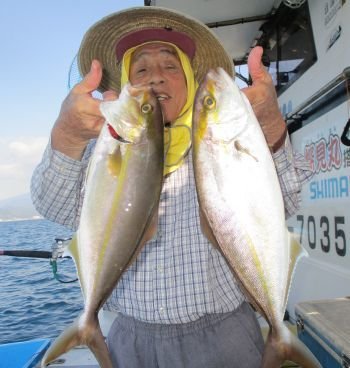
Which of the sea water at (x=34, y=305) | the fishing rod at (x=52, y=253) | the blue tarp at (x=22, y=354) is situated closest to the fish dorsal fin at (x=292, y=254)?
the blue tarp at (x=22, y=354)

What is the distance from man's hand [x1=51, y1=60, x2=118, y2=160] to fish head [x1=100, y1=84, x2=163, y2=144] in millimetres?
95

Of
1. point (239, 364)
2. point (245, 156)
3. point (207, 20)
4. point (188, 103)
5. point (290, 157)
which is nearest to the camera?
point (245, 156)

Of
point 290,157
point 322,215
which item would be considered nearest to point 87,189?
point 290,157

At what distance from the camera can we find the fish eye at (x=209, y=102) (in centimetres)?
180

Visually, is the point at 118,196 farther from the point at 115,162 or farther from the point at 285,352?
the point at 285,352

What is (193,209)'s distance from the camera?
2.48 m

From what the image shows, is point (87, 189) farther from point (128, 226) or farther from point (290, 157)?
point (290, 157)

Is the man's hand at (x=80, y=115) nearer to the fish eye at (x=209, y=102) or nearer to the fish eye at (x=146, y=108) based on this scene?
the fish eye at (x=146, y=108)

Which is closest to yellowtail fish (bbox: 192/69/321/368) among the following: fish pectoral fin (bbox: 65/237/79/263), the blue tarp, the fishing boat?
fish pectoral fin (bbox: 65/237/79/263)

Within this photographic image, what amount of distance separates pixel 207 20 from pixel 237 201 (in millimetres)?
5221

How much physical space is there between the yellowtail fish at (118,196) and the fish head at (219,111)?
0.19m

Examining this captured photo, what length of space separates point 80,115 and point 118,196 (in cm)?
42

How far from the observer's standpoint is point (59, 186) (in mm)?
2248

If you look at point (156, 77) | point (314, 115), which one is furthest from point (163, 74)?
point (314, 115)
